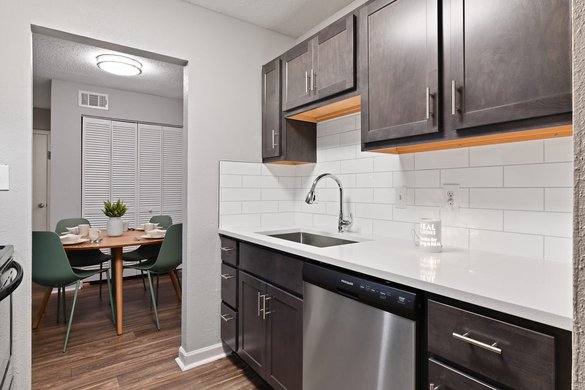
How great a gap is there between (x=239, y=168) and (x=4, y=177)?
133 cm

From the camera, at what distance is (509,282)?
0.96 m

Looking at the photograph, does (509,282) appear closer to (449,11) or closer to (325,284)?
(325,284)

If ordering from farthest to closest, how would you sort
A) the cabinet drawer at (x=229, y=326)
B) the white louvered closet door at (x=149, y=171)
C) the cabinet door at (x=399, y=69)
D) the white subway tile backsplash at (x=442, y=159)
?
the white louvered closet door at (x=149, y=171)
the cabinet drawer at (x=229, y=326)
the white subway tile backsplash at (x=442, y=159)
the cabinet door at (x=399, y=69)

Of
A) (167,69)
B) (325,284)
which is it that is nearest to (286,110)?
(325,284)

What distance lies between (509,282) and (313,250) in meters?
0.76

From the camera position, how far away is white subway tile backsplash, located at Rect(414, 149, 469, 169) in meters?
1.54

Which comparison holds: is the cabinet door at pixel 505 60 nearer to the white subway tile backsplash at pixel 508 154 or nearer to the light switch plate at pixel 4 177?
the white subway tile backsplash at pixel 508 154

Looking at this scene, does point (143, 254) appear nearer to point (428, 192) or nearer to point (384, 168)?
point (384, 168)

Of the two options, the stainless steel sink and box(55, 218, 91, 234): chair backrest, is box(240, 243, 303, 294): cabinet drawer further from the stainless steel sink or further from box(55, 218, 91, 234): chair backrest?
box(55, 218, 91, 234): chair backrest

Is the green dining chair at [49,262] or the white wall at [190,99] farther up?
the white wall at [190,99]

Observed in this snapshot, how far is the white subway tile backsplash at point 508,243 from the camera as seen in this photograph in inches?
50.6

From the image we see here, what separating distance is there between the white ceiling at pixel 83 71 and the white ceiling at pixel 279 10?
105 cm

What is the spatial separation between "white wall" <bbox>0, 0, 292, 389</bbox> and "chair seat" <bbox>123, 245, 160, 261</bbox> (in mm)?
1363

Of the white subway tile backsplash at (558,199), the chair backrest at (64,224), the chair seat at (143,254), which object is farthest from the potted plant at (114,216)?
the white subway tile backsplash at (558,199)
